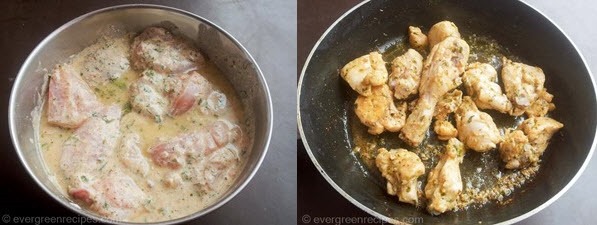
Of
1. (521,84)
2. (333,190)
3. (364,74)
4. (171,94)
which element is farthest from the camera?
(521,84)

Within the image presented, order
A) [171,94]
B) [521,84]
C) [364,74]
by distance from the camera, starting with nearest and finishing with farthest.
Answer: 1. [171,94]
2. [364,74]
3. [521,84]

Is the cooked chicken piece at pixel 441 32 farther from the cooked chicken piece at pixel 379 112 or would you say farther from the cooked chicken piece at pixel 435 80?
the cooked chicken piece at pixel 379 112

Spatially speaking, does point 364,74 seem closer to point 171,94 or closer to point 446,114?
point 446,114

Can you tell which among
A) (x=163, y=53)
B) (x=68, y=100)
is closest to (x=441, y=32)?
(x=163, y=53)

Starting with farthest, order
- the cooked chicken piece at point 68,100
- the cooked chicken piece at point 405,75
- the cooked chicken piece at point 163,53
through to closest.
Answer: the cooked chicken piece at point 405,75 → the cooked chicken piece at point 163,53 → the cooked chicken piece at point 68,100

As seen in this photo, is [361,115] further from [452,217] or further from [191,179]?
[191,179]

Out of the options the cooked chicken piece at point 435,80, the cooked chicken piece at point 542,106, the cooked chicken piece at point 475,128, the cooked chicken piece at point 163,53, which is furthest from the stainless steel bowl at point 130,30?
the cooked chicken piece at point 542,106

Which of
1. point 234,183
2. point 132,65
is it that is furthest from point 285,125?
point 132,65
